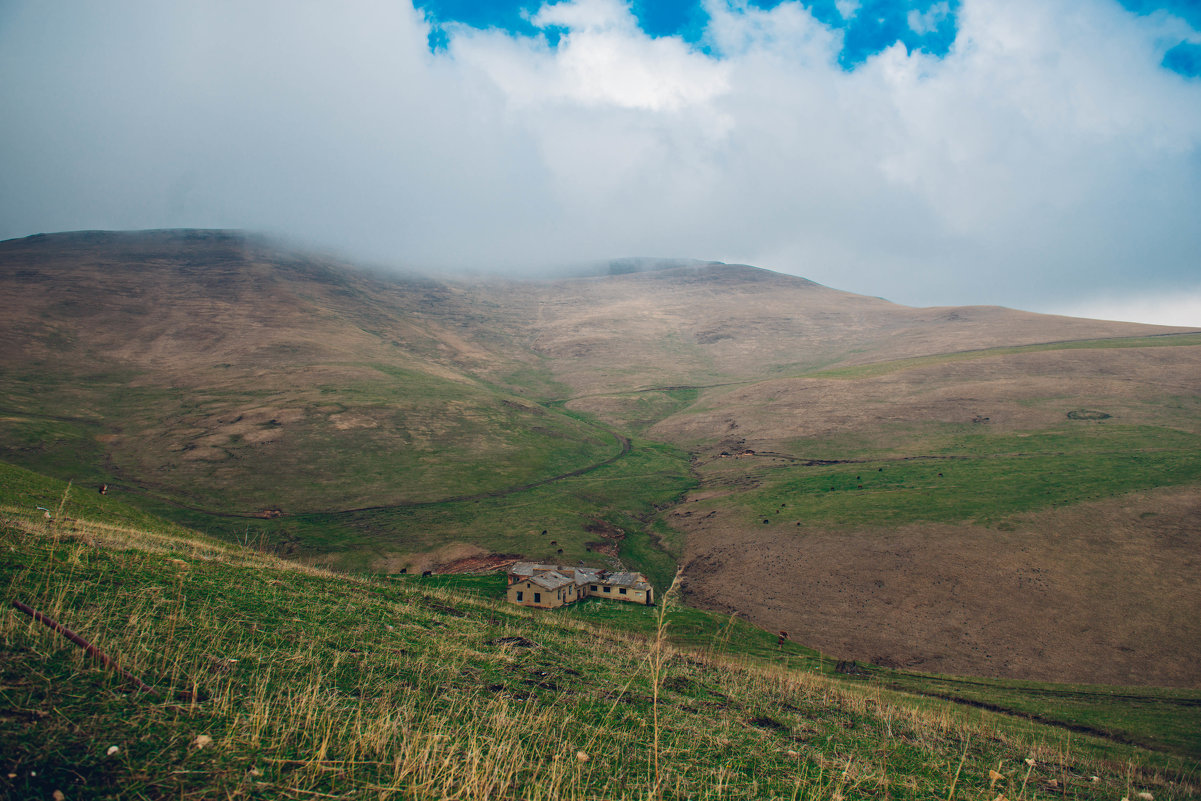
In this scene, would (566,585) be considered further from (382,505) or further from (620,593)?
(382,505)

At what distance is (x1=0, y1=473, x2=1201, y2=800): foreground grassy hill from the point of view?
16.9ft

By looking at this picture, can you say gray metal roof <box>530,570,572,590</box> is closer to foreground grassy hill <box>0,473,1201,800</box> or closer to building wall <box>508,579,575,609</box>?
building wall <box>508,579,575,609</box>

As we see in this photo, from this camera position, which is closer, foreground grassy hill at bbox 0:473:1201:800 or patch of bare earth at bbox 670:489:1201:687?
foreground grassy hill at bbox 0:473:1201:800

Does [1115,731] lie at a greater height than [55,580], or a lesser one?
lesser

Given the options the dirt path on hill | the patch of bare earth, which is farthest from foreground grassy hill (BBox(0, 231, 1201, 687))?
the dirt path on hill

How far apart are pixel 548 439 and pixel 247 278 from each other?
128m

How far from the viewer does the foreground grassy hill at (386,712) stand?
16.9 feet

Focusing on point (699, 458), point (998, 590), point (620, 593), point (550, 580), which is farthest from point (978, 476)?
point (550, 580)

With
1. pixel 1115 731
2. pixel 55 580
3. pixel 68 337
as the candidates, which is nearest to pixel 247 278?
pixel 68 337

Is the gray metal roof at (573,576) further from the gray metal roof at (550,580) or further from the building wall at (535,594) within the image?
the building wall at (535,594)

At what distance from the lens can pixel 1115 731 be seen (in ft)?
85.7

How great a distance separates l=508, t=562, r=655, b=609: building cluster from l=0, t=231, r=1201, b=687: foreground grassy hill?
585 centimetres

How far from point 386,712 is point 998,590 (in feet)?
176

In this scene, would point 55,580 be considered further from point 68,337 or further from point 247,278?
point 247,278
